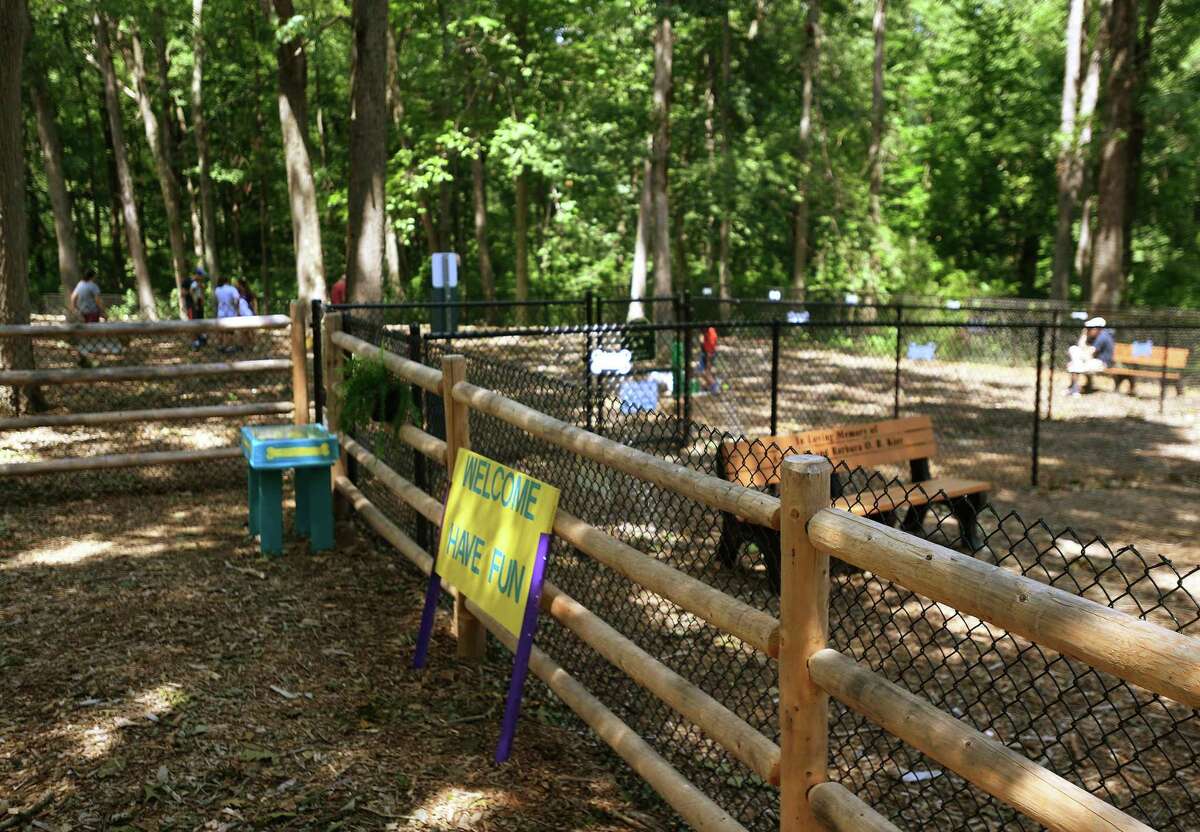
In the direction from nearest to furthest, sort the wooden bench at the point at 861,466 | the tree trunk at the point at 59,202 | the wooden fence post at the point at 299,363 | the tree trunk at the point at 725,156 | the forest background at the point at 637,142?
the wooden bench at the point at 861,466
the wooden fence post at the point at 299,363
the forest background at the point at 637,142
the tree trunk at the point at 59,202
the tree trunk at the point at 725,156

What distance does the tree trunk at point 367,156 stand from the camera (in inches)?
592

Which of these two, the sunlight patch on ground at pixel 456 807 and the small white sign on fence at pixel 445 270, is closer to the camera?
the sunlight patch on ground at pixel 456 807

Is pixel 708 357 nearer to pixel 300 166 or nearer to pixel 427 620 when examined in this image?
pixel 300 166

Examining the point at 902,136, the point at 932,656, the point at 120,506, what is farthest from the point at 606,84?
the point at 932,656

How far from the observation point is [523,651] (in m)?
4.13

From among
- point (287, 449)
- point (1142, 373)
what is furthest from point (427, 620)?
point (1142, 373)

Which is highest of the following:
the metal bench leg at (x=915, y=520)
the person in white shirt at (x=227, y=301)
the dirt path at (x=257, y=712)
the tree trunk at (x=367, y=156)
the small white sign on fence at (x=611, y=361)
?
the tree trunk at (x=367, y=156)

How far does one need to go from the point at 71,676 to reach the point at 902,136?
142 feet

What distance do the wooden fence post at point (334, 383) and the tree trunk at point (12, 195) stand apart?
13.2 feet

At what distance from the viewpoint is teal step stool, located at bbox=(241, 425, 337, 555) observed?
6.77m

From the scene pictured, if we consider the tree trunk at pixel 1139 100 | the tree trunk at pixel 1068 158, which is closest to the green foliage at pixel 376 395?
the tree trunk at pixel 1068 158

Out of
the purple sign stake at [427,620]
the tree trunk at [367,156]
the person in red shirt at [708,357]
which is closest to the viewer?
the purple sign stake at [427,620]

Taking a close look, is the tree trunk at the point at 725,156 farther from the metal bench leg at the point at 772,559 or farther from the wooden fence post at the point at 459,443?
the wooden fence post at the point at 459,443

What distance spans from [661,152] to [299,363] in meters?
15.5
